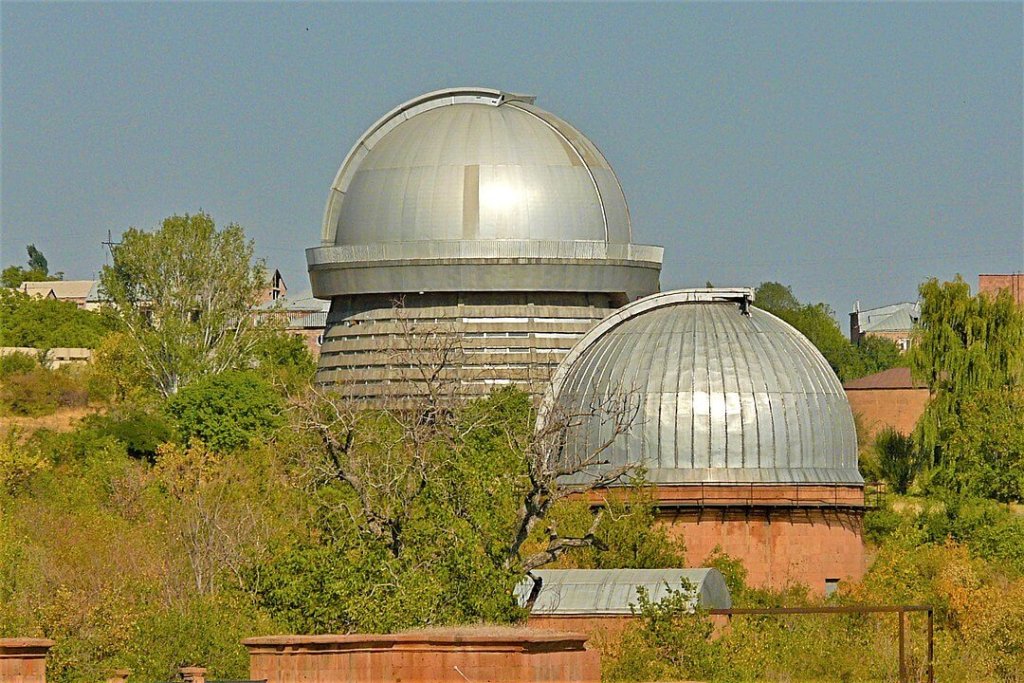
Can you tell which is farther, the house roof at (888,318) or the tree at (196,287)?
the house roof at (888,318)

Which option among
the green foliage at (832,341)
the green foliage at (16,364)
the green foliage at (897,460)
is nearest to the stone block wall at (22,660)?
the green foliage at (897,460)

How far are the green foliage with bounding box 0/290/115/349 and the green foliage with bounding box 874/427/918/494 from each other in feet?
143

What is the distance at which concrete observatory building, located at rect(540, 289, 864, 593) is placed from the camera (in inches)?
2142

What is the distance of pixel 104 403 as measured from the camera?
86875mm

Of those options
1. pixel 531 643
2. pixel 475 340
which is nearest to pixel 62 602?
pixel 531 643

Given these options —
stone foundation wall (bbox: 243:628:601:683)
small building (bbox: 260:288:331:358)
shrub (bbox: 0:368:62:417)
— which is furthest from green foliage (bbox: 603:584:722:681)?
small building (bbox: 260:288:331:358)

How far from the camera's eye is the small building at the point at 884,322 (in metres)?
166

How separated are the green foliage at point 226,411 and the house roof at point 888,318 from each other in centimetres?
10104

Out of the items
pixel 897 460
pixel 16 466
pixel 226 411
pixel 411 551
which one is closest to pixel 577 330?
pixel 226 411

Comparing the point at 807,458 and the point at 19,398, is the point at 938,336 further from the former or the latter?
the point at 19,398

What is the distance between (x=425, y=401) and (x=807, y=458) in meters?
8.35

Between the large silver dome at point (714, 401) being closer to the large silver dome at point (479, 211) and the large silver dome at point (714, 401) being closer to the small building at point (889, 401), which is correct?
the large silver dome at point (479, 211)

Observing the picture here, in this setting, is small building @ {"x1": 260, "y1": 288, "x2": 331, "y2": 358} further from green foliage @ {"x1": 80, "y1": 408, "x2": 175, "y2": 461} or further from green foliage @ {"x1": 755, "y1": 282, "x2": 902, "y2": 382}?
green foliage @ {"x1": 80, "y1": 408, "x2": 175, "y2": 461}

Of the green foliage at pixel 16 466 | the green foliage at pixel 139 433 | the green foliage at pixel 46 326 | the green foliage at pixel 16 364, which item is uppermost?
the green foliage at pixel 46 326
